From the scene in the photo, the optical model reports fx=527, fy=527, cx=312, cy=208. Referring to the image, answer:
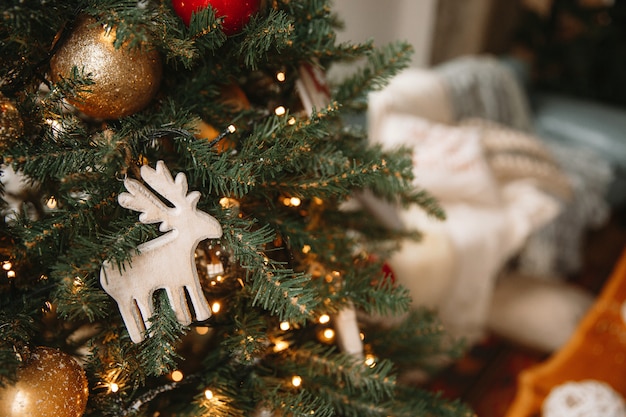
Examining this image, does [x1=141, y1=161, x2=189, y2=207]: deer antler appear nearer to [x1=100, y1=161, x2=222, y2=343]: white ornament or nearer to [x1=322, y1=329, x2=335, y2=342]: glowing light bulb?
[x1=100, y1=161, x2=222, y2=343]: white ornament

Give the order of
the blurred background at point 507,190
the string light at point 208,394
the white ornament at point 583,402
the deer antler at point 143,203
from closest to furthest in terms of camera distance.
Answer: the deer antler at point 143,203, the string light at point 208,394, the white ornament at point 583,402, the blurred background at point 507,190

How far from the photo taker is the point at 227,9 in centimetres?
52

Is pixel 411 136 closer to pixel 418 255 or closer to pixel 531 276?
pixel 418 255

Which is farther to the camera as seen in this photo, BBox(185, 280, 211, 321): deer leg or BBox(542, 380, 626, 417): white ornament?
BBox(542, 380, 626, 417): white ornament

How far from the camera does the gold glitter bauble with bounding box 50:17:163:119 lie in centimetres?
49

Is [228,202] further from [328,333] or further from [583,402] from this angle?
[583,402]

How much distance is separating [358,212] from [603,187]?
199 cm

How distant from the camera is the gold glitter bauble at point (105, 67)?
0.49m

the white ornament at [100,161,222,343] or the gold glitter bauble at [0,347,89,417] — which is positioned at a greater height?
the white ornament at [100,161,222,343]

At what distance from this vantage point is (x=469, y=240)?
5.53ft

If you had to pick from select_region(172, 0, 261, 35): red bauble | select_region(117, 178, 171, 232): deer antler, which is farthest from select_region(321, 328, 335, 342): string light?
select_region(172, 0, 261, 35): red bauble

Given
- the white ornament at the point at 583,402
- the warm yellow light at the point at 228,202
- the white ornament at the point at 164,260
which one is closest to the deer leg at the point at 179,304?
the white ornament at the point at 164,260

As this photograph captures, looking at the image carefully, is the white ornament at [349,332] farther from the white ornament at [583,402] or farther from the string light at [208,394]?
the white ornament at [583,402]

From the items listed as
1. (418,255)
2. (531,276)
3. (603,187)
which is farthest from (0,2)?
(603,187)
